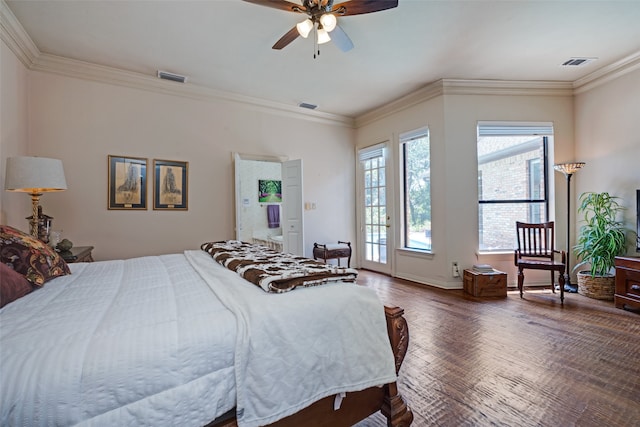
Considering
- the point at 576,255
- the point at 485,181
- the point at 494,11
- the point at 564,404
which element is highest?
the point at 494,11

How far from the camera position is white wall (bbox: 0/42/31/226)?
2.54 meters

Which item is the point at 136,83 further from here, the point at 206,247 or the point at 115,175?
the point at 206,247

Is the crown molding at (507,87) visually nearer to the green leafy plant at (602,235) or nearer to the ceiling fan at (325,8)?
the green leafy plant at (602,235)

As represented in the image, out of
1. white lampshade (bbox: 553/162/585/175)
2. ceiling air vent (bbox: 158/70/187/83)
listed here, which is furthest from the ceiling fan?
white lampshade (bbox: 553/162/585/175)

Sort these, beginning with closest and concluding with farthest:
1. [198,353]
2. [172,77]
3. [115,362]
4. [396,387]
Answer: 1. [115,362]
2. [198,353]
3. [396,387]
4. [172,77]

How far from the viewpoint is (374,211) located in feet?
17.0

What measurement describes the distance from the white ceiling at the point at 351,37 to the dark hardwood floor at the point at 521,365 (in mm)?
2838

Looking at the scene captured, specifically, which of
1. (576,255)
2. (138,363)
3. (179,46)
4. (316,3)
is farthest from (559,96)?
(138,363)

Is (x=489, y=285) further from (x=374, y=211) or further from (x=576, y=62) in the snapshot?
(x=576, y=62)

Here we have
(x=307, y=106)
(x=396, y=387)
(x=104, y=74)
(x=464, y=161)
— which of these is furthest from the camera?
(x=307, y=106)

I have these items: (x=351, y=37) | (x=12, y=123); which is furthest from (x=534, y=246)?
(x=12, y=123)

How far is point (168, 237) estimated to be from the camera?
3.78 metres

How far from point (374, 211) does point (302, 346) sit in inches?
168

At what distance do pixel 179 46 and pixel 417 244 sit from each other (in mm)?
4025
